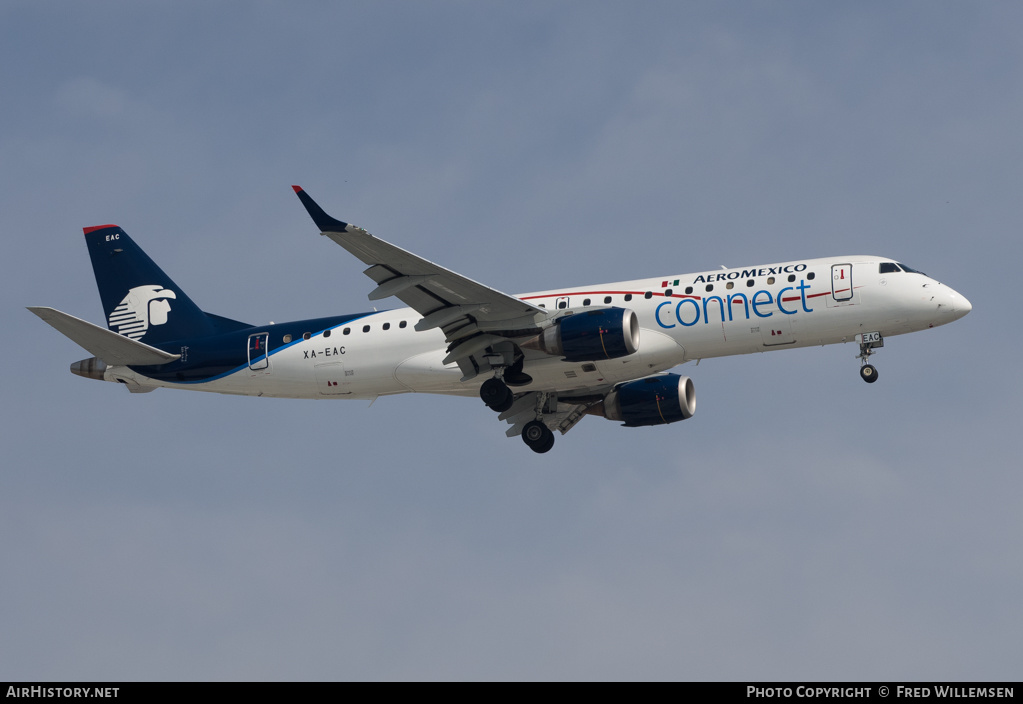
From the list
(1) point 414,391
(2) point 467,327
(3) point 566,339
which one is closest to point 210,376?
(1) point 414,391

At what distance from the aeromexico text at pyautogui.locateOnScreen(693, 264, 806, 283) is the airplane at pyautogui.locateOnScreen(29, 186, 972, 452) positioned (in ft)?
0.20

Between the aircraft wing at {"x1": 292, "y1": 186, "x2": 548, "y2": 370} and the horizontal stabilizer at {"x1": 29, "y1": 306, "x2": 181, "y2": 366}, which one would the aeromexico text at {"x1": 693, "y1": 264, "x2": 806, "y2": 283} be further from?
the horizontal stabilizer at {"x1": 29, "y1": 306, "x2": 181, "y2": 366}

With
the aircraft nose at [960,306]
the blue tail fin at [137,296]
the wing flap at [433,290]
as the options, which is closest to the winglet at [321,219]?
the wing flap at [433,290]

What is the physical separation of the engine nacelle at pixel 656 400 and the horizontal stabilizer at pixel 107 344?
1614 cm

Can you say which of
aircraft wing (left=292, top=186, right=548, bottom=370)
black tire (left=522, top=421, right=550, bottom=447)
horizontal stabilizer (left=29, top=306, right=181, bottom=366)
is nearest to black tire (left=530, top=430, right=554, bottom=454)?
black tire (left=522, top=421, right=550, bottom=447)

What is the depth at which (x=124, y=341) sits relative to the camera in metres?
43.1

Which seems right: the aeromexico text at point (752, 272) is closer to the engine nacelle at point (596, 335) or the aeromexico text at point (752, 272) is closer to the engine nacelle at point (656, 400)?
the engine nacelle at point (596, 335)

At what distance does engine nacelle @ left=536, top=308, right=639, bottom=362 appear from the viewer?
1505 inches

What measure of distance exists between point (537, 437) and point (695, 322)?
28.4ft

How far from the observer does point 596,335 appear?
1507 inches

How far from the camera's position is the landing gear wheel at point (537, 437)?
45094mm

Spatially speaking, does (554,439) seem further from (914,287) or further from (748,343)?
(914,287)
